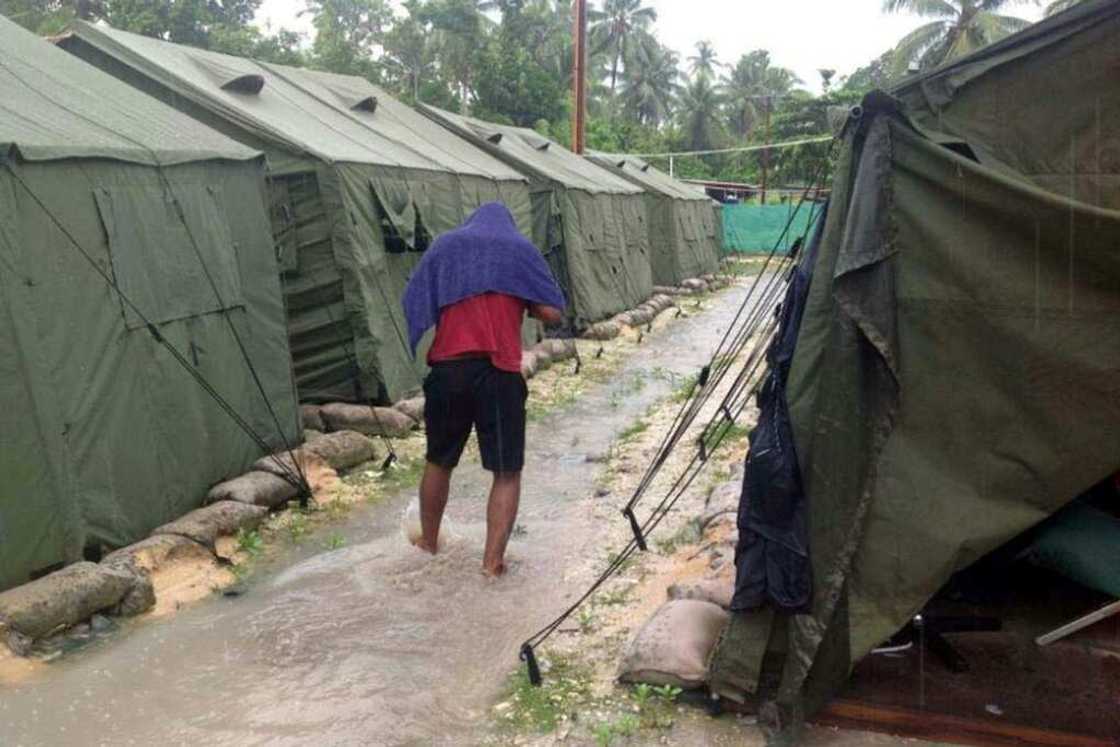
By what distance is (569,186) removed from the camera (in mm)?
14992

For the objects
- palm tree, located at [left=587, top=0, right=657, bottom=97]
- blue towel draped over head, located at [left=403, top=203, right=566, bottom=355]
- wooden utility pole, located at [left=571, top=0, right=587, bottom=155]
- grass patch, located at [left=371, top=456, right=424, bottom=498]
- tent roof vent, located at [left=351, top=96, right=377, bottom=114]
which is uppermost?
palm tree, located at [left=587, top=0, right=657, bottom=97]

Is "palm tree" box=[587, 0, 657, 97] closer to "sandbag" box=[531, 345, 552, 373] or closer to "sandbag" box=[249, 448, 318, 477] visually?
"sandbag" box=[531, 345, 552, 373]

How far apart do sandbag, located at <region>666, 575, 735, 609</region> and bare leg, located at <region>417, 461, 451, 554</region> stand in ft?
4.53

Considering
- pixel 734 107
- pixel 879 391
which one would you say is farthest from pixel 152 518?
pixel 734 107

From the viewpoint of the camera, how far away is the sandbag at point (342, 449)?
7.15 meters

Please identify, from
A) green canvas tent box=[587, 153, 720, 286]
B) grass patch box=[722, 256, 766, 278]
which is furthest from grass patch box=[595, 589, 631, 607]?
grass patch box=[722, 256, 766, 278]

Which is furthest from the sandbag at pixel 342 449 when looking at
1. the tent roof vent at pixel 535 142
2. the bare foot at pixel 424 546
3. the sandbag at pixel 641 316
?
the tent roof vent at pixel 535 142

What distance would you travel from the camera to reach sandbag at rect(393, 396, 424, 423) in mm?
8539

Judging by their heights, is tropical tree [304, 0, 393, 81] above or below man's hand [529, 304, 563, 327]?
above

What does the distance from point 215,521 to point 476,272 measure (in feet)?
7.16

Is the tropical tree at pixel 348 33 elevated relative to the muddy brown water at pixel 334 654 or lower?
elevated

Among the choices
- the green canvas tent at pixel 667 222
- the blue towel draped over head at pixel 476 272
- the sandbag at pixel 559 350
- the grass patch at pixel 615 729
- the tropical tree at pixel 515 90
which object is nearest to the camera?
the grass patch at pixel 615 729

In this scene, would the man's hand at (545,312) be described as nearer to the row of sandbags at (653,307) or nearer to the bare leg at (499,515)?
the bare leg at (499,515)

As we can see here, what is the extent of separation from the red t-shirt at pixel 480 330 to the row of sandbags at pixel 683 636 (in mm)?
1467
